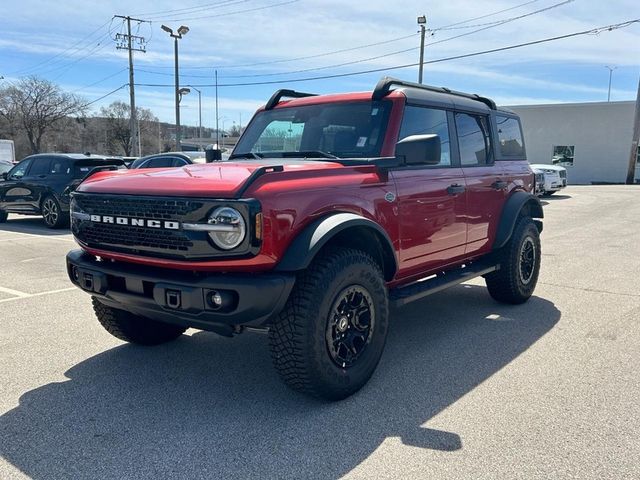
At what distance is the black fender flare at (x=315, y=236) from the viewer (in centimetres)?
310

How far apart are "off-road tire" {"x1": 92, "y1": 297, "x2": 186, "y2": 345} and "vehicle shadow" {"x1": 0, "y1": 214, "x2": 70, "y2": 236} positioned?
8.19 m

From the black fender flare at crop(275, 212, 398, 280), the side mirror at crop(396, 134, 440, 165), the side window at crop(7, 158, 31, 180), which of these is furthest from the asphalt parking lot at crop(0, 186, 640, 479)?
the side window at crop(7, 158, 31, 180)

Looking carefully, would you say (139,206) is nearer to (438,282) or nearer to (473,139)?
(438,282)

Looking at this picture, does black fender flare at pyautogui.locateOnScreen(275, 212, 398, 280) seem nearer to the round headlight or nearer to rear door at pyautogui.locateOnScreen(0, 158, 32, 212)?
the round headlight

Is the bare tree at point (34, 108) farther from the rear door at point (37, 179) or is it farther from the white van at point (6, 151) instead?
the rear door at point (37, 179)

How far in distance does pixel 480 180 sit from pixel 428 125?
2.78 ft

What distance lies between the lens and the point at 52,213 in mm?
12297

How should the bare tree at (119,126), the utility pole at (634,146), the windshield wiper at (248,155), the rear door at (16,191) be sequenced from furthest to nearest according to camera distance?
the bare tree at (119,126), the utility pole at (634,146), the rear door at (16,191), the windshield wiper at (248,155)

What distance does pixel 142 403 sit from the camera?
3492 mm

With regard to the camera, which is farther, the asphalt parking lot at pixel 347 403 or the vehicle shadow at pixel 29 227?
the vehicle shadow at pixel 29 227

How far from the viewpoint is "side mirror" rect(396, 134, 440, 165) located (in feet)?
12.5

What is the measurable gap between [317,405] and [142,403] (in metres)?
1.10

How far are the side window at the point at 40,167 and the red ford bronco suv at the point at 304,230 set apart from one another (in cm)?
953

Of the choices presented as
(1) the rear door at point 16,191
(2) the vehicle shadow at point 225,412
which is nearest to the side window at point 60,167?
(1) the rear door at point 16,191
